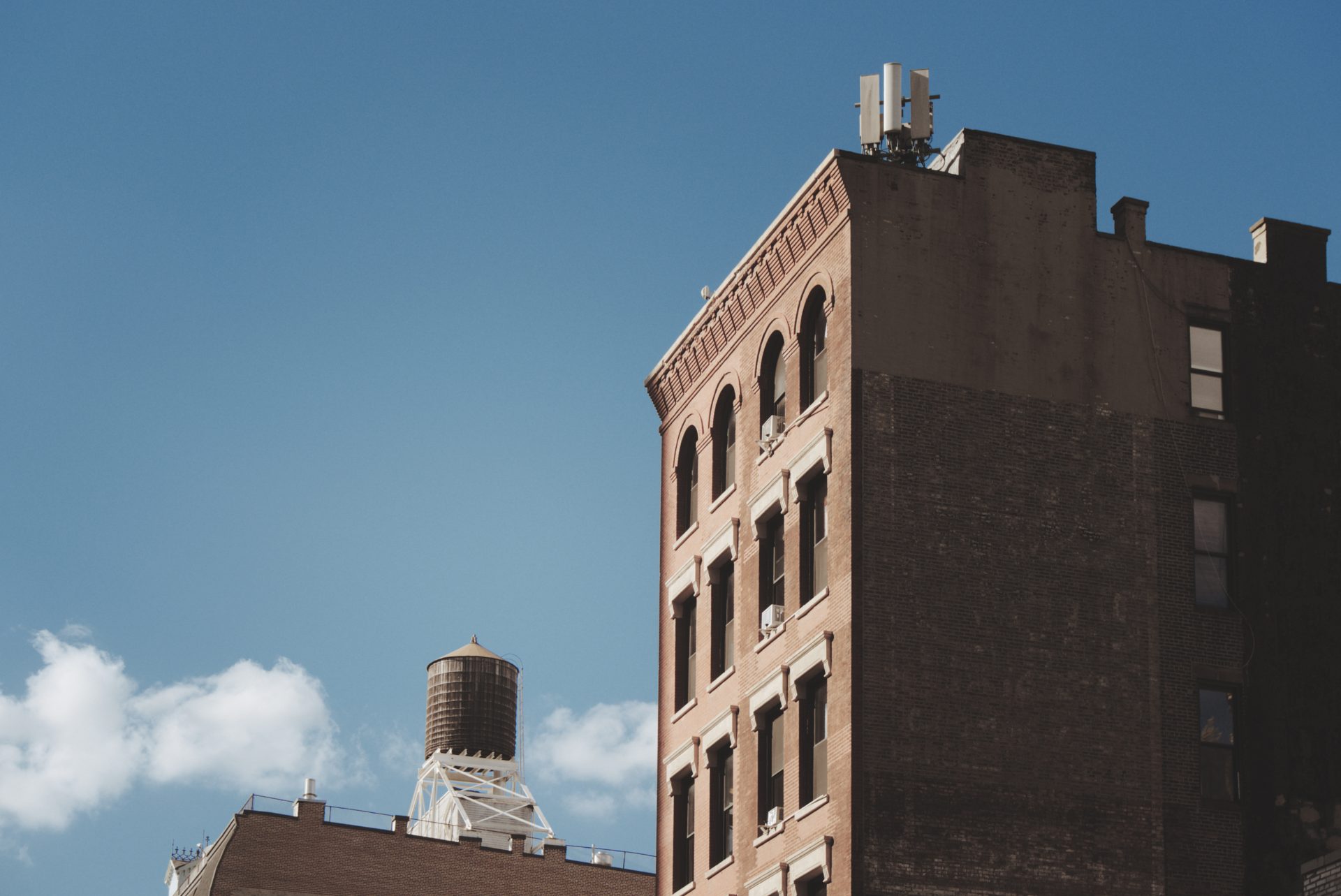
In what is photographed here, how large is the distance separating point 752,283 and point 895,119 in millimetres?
4592

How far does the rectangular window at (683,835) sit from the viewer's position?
46.2 metres

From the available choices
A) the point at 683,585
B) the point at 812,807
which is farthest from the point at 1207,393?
the point at 683,585

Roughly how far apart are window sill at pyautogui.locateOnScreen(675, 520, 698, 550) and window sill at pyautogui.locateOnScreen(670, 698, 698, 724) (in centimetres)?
362

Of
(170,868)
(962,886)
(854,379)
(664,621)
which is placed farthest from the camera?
(170,868)

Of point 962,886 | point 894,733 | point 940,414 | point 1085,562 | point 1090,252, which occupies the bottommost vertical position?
point 962,886

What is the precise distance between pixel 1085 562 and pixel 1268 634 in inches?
152

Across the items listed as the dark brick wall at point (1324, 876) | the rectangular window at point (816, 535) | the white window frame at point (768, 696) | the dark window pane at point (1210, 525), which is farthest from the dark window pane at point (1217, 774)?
the white window frame at point (768, 696)

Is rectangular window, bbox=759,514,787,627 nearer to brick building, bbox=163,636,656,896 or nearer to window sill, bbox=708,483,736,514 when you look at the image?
window sill, bbox=708,483,736,514

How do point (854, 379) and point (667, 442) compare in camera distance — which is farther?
point (667, 442)

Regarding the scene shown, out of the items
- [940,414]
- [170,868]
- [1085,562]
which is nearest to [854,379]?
[940,414]

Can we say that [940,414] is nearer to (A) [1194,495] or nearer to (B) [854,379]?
(B) [854,379]

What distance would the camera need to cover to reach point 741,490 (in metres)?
44.9

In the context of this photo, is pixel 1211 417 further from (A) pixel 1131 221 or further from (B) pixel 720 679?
(B) pixel 720 679

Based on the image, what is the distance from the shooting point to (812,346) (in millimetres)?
42719
